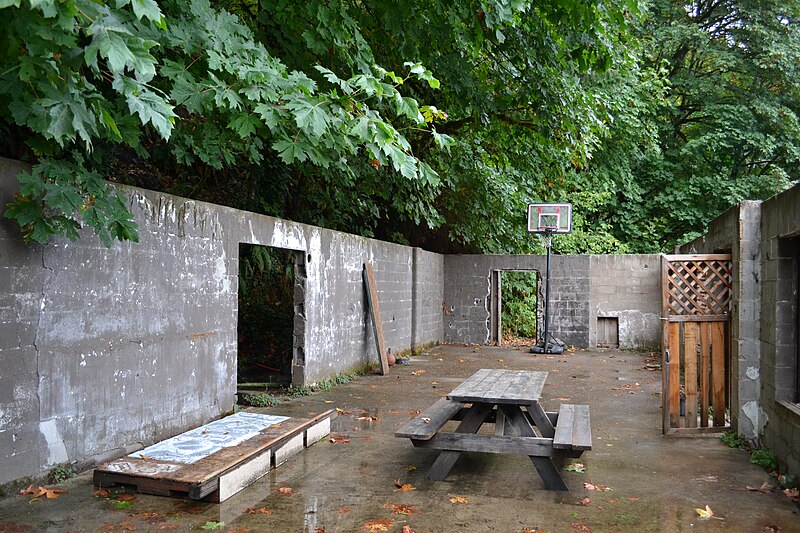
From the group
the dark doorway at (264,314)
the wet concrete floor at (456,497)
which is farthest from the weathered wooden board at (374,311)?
the wet concrete floor at (456,497)

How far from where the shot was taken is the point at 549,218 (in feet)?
47.8

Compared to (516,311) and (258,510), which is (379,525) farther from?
(516,311)

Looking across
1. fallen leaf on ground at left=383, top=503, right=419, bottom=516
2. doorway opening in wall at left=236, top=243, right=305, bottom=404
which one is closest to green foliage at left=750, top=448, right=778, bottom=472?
fallen leaf on ground at left=383, top=503, right=419, bottom=516

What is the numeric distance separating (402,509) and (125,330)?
2.74 metres

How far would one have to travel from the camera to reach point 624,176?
19812 millimetres

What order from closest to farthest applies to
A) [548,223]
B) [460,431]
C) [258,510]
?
[258,510], [460,431], [548,223]

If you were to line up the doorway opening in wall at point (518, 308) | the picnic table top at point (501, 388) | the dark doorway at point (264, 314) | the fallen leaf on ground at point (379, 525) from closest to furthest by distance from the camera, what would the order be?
the fallen leaf on ground at point (379, 525) → the picnic table top at point (501, 388) → the dark doorway at point (264, 314) → the doorway opening in wall at point (518, 308)

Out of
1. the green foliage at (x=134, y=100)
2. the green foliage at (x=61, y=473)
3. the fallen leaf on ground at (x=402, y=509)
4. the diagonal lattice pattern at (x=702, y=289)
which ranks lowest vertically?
the fallen leaf on ground at (x=402, y=509)

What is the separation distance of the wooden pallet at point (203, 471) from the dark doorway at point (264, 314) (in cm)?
505

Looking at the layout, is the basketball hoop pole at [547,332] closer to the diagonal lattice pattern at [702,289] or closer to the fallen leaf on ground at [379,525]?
the diagonal lattice pattern at [702,289]

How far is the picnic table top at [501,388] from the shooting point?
520 centimetres

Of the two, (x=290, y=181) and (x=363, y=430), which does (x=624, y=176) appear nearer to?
(x=290, y=181)

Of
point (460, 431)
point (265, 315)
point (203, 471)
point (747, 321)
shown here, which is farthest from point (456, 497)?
point (265, 315)

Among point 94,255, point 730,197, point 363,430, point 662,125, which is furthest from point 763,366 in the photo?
point 662,125
